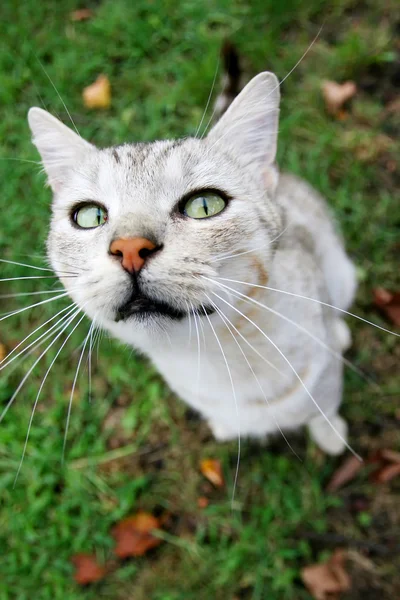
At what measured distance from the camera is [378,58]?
343 centimetres

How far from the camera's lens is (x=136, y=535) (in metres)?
2.84

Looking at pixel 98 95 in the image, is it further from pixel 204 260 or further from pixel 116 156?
pixel 204 260

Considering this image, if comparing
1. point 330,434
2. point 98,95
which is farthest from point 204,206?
point 98,95

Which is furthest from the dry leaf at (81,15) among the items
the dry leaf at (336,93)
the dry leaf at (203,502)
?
the dry leaf at (203,502)

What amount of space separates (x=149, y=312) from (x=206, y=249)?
0.80 ft

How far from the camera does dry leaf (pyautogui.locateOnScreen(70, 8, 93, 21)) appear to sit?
390 centimetres

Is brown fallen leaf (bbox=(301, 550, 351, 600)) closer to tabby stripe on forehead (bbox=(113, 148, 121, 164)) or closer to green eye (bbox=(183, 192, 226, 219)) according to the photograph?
green eye (bbox=(183, 192, 226, 219))

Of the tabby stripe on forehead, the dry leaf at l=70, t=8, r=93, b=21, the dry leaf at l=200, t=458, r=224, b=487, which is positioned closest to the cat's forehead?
the tabby stripe on forehead

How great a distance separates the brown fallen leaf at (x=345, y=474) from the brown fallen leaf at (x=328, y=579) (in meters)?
0.34

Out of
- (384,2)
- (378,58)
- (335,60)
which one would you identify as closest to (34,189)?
(335,60)

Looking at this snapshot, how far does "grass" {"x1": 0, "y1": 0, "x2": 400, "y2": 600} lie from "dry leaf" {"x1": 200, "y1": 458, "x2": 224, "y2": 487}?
5cm

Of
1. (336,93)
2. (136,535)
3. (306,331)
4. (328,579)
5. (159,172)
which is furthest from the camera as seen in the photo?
(336,93)

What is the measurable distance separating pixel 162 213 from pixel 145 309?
295mm

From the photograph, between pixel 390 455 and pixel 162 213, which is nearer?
pixel 162 213
